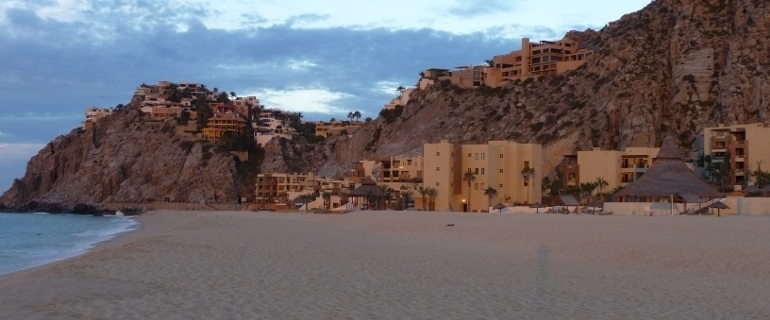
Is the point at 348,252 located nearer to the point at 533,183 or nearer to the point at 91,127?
the point at 533,183

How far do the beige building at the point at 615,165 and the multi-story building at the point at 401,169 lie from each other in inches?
524

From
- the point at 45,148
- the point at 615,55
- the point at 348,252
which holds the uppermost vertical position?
the point at 615,55

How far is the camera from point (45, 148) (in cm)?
10456

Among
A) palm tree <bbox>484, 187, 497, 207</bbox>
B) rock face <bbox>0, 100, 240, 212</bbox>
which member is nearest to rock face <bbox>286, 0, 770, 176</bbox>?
palm tree <bbox>484, 187, 497, 207</bbox>

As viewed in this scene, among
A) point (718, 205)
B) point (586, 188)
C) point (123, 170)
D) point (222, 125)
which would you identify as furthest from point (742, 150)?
point (123, 170)

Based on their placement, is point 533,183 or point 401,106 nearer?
point 533,183

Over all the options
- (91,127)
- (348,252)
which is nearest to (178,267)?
(348,252)

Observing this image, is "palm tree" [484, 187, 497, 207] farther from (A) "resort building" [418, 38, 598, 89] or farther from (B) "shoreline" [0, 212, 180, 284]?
(A) "resort building" [418, 38, 598, 89]

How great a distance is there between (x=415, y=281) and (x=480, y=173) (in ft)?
138

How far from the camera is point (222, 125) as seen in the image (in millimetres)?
99062

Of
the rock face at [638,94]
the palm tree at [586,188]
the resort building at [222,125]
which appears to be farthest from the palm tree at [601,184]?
the resort building at [222,125]

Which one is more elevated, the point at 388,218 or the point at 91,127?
the point at 91,127

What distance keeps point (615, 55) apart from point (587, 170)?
788 inches

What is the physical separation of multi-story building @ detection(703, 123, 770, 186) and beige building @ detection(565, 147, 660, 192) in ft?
13.5
